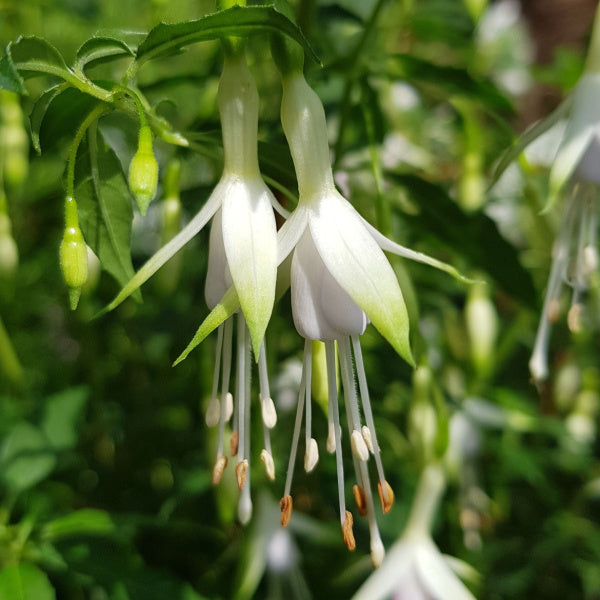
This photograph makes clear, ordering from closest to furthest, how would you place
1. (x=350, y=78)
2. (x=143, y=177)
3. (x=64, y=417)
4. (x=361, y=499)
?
(x=143, y=177)
(x=361, y=499)
(x=350, y=78)
(x=64, y=417)

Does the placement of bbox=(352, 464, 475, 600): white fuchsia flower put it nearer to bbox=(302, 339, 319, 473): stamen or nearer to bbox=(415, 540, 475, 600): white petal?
bbox=(415, 540, 475, 600): white petal

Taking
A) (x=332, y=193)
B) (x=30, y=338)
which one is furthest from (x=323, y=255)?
(x=30, y=338)

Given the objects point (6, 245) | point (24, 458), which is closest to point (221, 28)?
point (6, 245)

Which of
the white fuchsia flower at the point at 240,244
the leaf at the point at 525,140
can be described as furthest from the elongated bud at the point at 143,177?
the leaf at the point at 525,140

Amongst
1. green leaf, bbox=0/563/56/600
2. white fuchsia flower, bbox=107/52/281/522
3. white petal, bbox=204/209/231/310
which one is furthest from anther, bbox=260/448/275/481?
green leaf, bbox=0/563/56/600

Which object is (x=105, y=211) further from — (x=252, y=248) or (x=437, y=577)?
(x=437, y=577)
